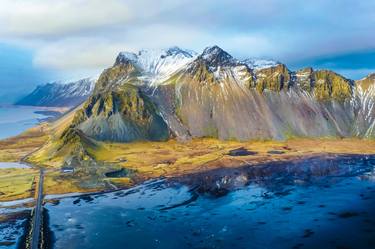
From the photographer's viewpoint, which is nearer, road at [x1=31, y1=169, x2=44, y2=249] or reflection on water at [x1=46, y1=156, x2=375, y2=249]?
reflection on water at [x1=46, y1=156, x2=375, y2=249]

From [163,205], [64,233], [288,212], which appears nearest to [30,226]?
[64,233]

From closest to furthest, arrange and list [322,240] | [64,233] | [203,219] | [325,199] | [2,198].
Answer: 1. [322,240]
2. [64,233]
3. [203,219]
4. [325,199]
5. [2,198]

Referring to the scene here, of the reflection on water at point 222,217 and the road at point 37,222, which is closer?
the reflection on water at point 222,217

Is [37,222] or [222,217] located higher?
[37,222]

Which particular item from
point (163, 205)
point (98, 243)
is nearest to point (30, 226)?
point (98, 243)

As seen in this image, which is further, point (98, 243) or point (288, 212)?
point (288, 212)

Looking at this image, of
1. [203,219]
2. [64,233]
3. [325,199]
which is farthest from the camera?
[325,199]

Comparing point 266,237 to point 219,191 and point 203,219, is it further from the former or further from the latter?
point 219,191

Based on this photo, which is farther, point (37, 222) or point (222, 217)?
point (222, 217)
